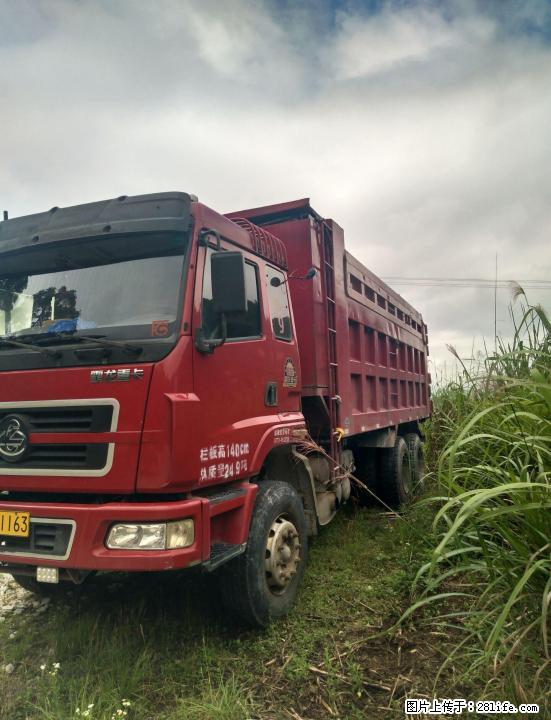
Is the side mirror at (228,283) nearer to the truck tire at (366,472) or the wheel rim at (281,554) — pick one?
the wheel rim at (281,554)

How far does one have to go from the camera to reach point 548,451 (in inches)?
85.8

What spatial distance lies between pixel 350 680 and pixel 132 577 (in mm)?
2050

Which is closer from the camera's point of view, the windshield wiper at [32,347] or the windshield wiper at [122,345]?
the windshield wiper at [122,345]

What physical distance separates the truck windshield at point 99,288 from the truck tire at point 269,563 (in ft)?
4.20

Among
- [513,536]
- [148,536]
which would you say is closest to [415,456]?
[513,536]

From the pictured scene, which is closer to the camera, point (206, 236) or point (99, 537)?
point (99, 537)

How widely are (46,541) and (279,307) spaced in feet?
6.85

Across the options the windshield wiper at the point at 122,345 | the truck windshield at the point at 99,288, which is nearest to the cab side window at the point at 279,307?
the truck windshield at the point at 99,288

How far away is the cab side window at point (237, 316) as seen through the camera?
2.80m

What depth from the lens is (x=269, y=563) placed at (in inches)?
121

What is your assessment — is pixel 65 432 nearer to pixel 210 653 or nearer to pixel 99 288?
pixel 99 288

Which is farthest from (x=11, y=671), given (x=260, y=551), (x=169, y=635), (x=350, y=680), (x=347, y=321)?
(x=347, y=321)

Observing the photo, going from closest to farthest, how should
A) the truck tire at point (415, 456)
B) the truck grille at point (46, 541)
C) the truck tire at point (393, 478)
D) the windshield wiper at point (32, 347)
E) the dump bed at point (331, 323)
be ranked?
the truck grille at point (46, 541)
the windshield wiper at point (32, 347)
the dump bed at point (331, 323)
the truck tire at point (393, 478)
the truck tire at point (415, 456)

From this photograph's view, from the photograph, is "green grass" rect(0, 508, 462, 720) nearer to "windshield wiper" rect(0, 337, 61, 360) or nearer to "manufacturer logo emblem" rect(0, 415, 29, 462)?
"manufacturer logo emblem" rect(0, 415, 29, 462)
